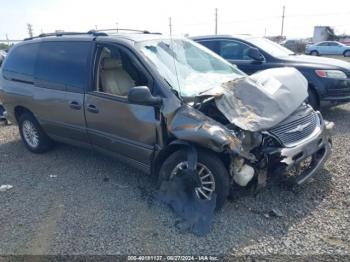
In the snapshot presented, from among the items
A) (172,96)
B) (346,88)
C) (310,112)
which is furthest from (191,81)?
(346,88)

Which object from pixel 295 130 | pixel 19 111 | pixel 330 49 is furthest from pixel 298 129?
pixel 330 49

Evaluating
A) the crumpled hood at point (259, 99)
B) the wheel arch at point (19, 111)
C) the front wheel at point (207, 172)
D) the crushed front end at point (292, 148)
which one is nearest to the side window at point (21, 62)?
the wheel arch at point (19, 111)

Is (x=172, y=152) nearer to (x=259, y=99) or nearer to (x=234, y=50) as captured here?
(x=259, y=99)

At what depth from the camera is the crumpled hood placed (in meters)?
3.25

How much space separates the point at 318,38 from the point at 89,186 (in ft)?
144

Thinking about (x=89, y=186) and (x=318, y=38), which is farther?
(x=318, y=38)

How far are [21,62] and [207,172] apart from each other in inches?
144

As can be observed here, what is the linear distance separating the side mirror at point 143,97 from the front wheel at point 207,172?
0.58 m

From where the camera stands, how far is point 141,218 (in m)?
3.41

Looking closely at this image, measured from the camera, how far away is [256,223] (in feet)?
10.6

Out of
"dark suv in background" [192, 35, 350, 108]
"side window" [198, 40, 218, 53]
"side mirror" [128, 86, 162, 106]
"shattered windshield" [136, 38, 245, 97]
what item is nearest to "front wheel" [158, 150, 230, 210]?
"side mirror" [128, 86, 162, 106]

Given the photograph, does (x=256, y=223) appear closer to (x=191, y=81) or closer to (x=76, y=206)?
(x=191, y=81)

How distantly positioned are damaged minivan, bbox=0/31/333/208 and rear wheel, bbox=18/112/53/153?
33 cm

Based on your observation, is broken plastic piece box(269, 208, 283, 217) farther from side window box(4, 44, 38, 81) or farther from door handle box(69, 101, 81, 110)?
side window box(4, 44, 38, 81)
